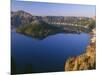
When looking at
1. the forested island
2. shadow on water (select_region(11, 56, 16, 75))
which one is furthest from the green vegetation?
shadow on water (select_region(11, 56, 16, 75))

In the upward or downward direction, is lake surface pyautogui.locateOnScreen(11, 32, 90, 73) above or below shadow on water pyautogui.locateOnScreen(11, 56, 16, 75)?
above

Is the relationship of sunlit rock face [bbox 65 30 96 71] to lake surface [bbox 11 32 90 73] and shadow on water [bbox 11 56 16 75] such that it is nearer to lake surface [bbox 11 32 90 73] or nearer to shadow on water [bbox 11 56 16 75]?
lake surface [bbox 11 32 90 73]

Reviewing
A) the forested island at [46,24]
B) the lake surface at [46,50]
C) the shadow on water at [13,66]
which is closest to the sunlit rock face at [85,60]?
the lake surface at [46,50]

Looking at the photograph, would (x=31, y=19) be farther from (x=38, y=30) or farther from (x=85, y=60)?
(x=85, y=60)

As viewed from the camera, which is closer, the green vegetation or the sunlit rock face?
the green vegetation

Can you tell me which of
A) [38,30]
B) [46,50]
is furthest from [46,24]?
[46,50]

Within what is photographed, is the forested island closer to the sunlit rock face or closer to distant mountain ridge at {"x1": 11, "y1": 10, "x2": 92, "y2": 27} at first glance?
distant mountain ridge at {"x1": 11, "y1": 10, "x2": 92, "y2": 27}

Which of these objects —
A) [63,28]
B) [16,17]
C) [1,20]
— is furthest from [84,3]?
[1,20]

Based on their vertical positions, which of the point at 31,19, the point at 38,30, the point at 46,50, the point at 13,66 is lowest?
the point at 13,66

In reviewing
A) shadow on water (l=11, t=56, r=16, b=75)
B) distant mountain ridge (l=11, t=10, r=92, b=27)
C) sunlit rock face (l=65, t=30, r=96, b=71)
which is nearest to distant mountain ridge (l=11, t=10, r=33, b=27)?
distant mountain ridge (l=11, t=10, r=92, b=27)

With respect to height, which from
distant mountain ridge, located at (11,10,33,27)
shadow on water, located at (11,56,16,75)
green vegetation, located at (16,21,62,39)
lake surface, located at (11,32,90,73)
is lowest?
shadow on water, located at (11,56,16,75)
